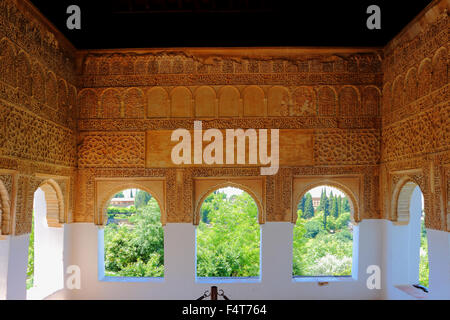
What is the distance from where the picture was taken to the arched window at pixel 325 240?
1592 cm

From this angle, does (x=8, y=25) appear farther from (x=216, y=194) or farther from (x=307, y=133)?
(x=216, y=194)

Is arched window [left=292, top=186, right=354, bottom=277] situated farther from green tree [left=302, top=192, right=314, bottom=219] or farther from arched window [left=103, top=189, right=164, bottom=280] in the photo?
arched window [left=103, top=189, right=164, bottom=280]

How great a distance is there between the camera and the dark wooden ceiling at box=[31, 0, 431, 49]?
468 centimetres

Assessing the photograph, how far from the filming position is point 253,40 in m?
5.71

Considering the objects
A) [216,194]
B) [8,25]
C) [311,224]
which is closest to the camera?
[8,25]

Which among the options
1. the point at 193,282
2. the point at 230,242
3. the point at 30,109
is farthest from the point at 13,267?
the point at 230,242

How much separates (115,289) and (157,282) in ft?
2.48

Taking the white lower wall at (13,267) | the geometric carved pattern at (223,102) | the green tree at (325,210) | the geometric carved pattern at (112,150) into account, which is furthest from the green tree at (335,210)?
the white lower wall at (13,267)

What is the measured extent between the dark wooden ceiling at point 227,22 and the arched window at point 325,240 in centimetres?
1139

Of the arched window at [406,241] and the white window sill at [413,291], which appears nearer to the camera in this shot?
the white window sill at [413,291]

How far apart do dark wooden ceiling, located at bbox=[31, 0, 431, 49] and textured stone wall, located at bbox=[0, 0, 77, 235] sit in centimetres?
41

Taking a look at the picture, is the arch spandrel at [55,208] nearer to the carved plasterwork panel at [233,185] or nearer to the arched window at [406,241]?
the carved plasterwork panel at [233,185]

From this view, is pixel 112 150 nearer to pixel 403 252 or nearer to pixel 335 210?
pixel 403 252

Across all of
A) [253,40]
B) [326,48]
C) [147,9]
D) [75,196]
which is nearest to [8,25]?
[147,9]
